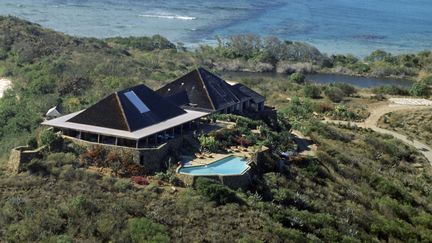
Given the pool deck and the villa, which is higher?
the villa

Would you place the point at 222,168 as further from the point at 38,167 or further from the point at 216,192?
the point at 38,167

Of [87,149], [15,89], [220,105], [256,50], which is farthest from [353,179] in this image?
[256,50]

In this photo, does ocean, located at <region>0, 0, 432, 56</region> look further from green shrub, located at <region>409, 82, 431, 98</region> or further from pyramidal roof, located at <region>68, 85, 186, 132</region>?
pyramidal roof, located at <region>68, 85, 186, 132</region>

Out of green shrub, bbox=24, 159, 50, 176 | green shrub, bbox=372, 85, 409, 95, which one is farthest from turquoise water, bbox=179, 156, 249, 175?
green shrub, bbox=372, 85, 409, 95

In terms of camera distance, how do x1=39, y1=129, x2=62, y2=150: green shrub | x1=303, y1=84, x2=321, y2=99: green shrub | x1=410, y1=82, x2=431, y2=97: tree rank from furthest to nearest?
x1=410, y1=82, x2=431, y2=97: tree
x1=303, y1=84, x2=321, y2=99: green shrub
x1=39, y1=129, x2=62, y2=150: green shrub

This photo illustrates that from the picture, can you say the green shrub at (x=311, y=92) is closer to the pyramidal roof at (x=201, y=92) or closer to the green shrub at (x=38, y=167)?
the pyramidal roof at (x=201, y=92)

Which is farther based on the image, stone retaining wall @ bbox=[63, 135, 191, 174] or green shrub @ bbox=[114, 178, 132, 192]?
stone retaining wall @ bbox=[63, 135, 191, 174]

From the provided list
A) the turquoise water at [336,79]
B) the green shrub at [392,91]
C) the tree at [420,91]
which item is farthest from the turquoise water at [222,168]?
the turquoise water at [336,79]
